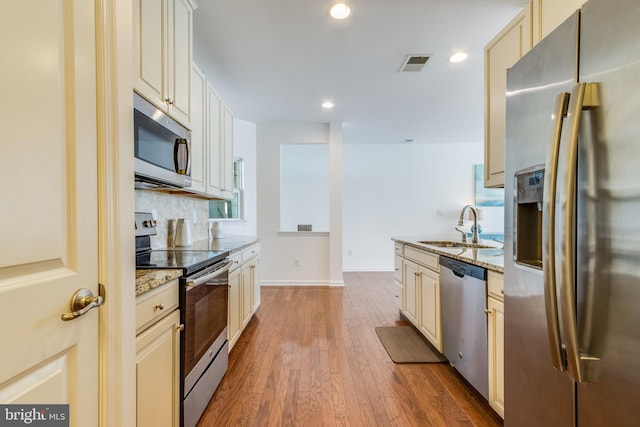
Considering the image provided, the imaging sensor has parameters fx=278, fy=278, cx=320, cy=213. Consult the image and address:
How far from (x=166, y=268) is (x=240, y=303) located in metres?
1.27

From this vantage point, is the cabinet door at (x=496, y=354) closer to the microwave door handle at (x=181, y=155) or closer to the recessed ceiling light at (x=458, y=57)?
the microwave door handle at (x=181, y=155)

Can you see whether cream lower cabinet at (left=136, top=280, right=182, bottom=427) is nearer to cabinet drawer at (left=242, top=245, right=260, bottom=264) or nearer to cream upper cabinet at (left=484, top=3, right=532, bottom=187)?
cabinet drawer at (left=242, top=245, right=260, bottom=264)

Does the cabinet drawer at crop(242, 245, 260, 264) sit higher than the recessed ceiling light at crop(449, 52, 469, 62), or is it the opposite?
the recessed ceiling light at crop(449, 52, 469, 62)

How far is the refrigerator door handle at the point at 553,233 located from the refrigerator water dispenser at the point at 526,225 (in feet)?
0.70

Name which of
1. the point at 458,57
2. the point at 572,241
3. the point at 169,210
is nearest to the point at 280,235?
the point at 169,210

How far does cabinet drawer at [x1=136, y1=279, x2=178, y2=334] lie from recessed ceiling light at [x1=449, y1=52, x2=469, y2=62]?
2.91 meters

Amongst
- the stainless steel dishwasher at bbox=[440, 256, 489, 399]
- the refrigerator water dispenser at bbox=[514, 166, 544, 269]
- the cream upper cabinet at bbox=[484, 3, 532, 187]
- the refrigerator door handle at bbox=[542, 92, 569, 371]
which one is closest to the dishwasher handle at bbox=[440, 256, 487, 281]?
the stainless steel dishwasher at bbox=[440, 256, 489, 399]

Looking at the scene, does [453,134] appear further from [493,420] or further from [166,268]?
[166,268]

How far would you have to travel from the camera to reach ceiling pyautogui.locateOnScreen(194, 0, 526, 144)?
2.02 m

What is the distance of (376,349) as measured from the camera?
7.88 ft

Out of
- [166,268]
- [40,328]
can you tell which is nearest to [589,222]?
[40,328]

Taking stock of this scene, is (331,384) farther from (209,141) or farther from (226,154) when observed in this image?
(226,154)

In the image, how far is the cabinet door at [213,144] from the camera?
8.25 ft

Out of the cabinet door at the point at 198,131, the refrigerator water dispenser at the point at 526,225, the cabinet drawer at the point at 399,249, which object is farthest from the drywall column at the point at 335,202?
the refrigerator water dispenser at the point at 526,225
